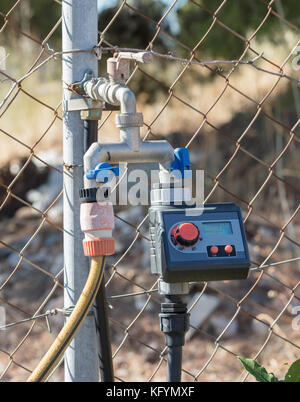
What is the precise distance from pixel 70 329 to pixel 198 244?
25 cm

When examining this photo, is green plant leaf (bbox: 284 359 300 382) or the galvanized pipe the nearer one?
the galvanized pipe

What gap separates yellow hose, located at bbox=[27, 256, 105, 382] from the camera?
3.29 feet

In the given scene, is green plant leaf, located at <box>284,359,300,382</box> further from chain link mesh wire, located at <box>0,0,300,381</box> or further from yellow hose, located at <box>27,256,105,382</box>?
yellow hose, located at <box>27,256,105,382</box>

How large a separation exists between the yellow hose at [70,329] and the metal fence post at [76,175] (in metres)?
0.19

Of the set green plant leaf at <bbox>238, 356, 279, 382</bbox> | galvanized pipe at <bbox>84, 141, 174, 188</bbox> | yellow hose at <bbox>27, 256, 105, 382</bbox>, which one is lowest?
yellow hose at <bbox>27, 256, 105, 382</bbox>

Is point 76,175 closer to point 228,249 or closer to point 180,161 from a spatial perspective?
point 180,161

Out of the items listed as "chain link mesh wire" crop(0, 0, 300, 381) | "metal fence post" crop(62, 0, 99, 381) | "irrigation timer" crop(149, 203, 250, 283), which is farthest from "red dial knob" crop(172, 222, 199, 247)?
"chain link mesh wire" crop(0, 0, 300, 381)

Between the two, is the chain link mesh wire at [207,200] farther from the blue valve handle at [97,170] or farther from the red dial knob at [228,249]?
the red dial knob at [228,249]

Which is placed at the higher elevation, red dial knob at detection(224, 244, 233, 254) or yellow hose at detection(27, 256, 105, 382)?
red dial knob at detection(224, 244, 233, 254)

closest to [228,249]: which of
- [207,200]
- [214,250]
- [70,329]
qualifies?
[214,250]

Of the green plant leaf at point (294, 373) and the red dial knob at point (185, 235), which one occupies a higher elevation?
the red dial knob at point (185, 235)

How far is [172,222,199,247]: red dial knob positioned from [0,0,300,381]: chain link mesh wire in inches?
13.3

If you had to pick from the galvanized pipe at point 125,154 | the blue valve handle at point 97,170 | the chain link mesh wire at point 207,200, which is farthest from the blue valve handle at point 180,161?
the chain link mesh wire at point 207,200

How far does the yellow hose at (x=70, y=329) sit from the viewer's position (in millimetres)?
1004
